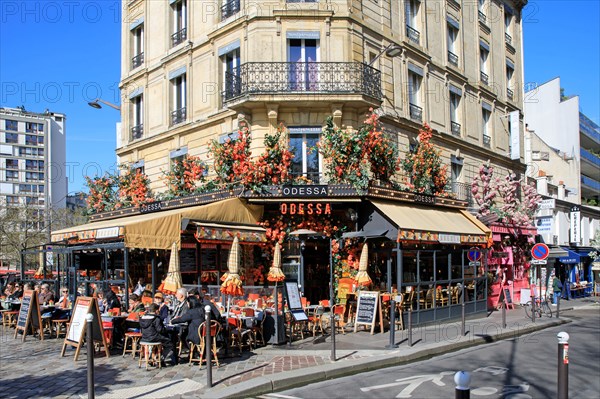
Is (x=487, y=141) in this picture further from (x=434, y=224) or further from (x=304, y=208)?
(x=304, y=208)

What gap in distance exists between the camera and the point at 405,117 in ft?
64.5

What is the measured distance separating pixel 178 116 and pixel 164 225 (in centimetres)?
864

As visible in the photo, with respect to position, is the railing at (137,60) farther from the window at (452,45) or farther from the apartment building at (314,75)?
the window at (452,45)

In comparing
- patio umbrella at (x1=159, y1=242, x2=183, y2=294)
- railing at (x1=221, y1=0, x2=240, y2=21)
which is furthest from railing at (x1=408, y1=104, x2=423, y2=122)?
patio umbrella at (x1=159, y1=242, x2=183, y2=294)

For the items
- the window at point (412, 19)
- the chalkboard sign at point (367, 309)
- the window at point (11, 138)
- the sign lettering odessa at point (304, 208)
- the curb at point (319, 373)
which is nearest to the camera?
the curb at point (319, 373)

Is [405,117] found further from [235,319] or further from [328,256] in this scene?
[235,319]

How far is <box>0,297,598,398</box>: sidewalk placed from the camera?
8.28m

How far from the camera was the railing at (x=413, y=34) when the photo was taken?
20.7m

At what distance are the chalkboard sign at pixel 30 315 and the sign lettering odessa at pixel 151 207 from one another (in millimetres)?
5478

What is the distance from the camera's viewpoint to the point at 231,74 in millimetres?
17250

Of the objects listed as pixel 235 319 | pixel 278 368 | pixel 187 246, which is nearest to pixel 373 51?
pixel 187 246

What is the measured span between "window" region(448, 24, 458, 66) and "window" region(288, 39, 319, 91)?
838 cm

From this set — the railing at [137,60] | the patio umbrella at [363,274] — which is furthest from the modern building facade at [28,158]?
the patio umbrella at [363,274]

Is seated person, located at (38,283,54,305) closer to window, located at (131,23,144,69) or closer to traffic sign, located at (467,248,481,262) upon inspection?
window, located at (131,23,144,69)
